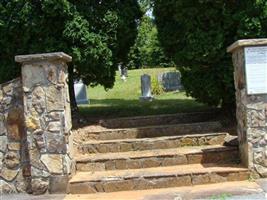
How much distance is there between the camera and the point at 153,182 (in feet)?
22.4

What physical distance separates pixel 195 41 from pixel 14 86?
3.38 metres

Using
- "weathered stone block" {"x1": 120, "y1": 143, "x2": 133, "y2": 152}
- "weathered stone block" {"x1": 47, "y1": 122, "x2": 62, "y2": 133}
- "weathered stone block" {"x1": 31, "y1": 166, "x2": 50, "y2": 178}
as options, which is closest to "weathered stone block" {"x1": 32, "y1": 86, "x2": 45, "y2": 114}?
"weathered stone block" {"x1": 47, "y1": 122, "x2": 62, "y2": 133}

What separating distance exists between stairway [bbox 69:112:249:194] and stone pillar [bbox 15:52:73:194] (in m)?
0.32

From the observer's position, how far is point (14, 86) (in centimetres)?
699

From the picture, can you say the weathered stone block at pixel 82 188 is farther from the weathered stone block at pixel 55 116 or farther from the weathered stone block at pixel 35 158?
the weathered stone block at pixel 55 116

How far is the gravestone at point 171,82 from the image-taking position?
19.5m

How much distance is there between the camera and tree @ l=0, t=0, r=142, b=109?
8.55 metres

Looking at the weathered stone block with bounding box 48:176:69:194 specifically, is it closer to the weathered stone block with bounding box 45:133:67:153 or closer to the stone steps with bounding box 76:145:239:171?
the weathered stone block with bounding box 45:133:67:153

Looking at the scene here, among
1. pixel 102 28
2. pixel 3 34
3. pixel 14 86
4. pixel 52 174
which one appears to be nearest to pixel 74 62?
pixel 102 28

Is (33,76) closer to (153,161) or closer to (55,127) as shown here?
(55,127)

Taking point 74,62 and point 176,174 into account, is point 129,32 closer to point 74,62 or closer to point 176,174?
A: point 74,62

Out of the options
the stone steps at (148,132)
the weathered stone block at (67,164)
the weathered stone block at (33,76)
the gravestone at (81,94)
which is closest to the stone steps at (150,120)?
the stone steps at (148,132)

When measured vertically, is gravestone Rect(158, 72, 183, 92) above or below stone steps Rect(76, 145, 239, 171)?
above

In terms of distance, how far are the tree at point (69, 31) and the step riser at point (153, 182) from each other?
268cm
